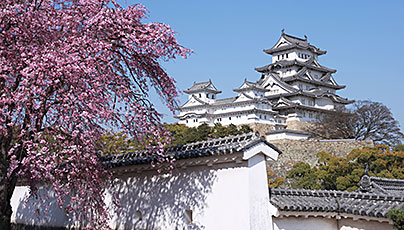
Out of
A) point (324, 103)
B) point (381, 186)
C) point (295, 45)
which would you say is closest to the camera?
point (381, 186)

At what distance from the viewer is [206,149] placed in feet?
23.5

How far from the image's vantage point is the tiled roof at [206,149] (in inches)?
265

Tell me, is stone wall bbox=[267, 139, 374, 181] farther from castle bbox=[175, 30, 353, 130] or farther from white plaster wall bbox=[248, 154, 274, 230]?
white plaster wall bbox=[248, 154, 274, 230]

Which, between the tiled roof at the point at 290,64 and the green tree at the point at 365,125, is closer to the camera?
the green tree at the point at 365,125

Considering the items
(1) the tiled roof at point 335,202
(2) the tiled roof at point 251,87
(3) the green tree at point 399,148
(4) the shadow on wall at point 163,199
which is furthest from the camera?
(2) the tiled roof at point 251,87

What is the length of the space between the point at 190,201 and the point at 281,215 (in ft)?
5.47

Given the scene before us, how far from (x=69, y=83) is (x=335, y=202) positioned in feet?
18.2

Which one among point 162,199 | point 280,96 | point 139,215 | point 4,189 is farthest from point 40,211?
point 280,96

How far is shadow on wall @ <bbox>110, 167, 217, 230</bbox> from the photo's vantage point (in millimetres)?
7297

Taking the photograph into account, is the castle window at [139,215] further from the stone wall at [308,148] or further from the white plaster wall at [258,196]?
the stone wall at [308,148]

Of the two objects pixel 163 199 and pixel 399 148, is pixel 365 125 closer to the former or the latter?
pixel 399 148

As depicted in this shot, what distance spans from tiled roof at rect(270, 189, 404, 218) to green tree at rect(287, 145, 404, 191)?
1766 cm

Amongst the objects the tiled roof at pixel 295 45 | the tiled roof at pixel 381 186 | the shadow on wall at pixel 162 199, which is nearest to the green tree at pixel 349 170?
the tiled roof at pixel 381 186

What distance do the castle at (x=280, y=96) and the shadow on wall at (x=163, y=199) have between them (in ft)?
118
